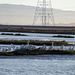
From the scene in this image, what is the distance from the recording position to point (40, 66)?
106ft

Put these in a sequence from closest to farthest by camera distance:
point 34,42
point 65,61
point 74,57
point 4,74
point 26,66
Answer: point 4,74
point 26,66
point 65,61
point 74,57
point 34,42

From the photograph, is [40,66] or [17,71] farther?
[40,66]

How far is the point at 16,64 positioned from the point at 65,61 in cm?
491

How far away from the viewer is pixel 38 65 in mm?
32750

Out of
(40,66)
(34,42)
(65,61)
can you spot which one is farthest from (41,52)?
(34,42)

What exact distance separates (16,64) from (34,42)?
2116 centimetres

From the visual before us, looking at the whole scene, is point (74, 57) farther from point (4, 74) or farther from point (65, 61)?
point (4, 74)

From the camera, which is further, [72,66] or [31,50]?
[31,50]

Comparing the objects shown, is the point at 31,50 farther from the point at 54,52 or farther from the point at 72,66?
the point at 72,66

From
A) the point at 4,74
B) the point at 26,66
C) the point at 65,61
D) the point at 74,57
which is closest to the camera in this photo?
the point at 4,74

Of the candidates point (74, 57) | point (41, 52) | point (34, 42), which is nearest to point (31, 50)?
point (41, 52)

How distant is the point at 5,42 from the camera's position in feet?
179

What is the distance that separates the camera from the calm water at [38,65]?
1161 inches

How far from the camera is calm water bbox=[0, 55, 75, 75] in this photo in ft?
96.7
